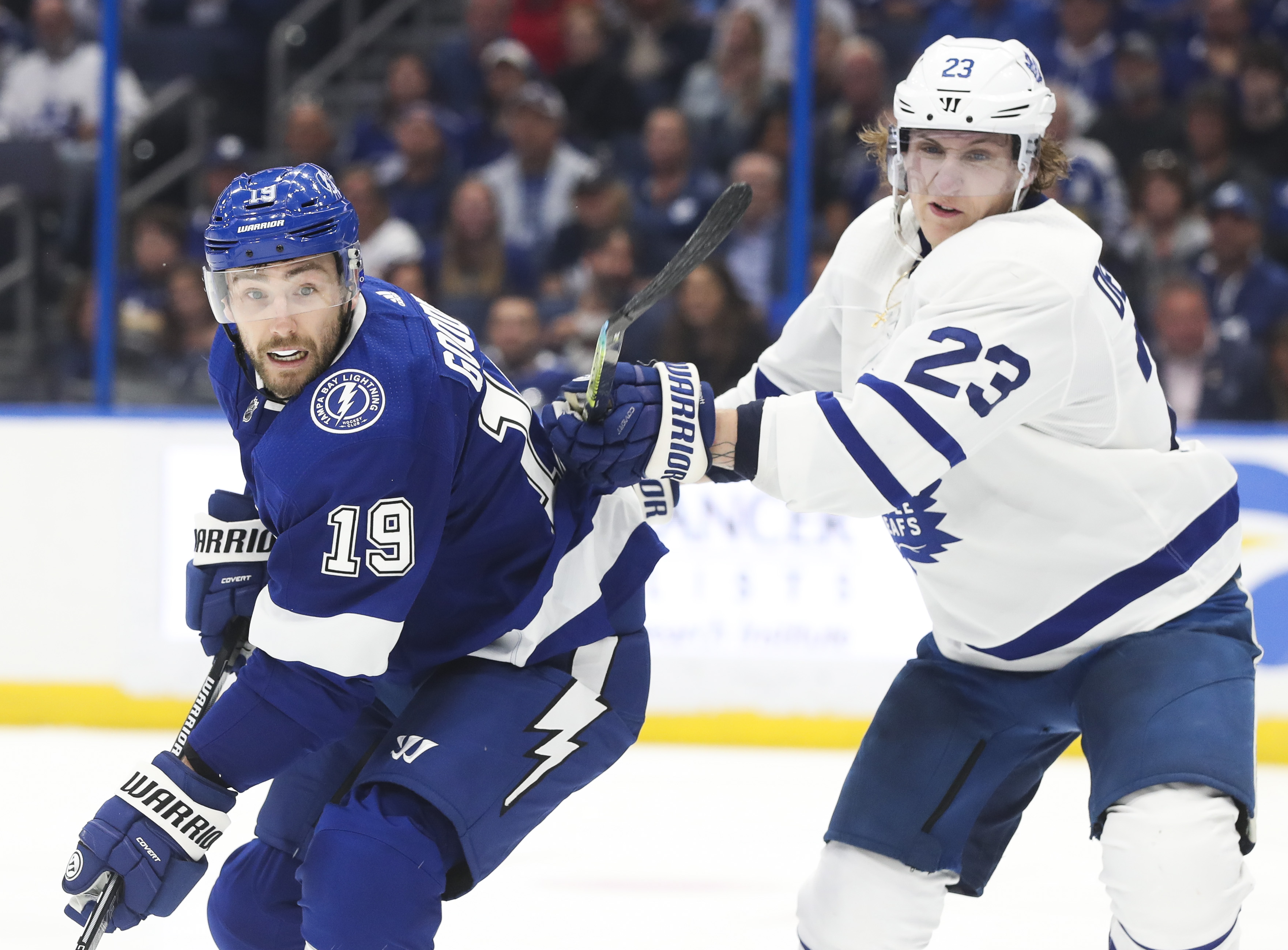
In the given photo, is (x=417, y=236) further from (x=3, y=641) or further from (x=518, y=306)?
(x=3, y=641)

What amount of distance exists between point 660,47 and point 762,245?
123cm

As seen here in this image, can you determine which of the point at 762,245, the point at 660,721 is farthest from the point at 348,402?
the point at 762,245

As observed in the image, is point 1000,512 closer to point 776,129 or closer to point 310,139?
point 776,129

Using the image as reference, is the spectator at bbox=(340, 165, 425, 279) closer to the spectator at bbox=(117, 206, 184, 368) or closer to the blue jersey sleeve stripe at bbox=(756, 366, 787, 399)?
the spectator at bbox=(117, 206, 184, 368)

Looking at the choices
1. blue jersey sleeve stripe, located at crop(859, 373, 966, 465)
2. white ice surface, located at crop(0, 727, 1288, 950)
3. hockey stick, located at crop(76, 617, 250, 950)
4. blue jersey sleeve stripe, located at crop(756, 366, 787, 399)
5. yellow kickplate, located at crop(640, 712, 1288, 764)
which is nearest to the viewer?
blue jersey sleeve stripe, located at crop(859, 373, 966, 465)

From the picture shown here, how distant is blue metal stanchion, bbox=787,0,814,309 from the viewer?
4.78m

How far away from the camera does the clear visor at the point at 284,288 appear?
2016 millimetres

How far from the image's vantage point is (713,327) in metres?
4.68

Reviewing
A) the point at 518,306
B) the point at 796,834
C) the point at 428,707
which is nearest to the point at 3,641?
the point at 518,306

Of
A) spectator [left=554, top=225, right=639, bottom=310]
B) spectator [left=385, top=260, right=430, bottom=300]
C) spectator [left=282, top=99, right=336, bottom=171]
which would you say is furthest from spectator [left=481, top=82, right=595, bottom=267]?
spectator [left=282, top=99, right=336, bottom=171]

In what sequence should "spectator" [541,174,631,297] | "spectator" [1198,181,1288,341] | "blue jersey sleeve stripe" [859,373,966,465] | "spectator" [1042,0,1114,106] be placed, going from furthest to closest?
"spectator" [1042,0,1114,106] < "spectator" [541,174,631,297] < "spectator" [1198,181,1288,341] < "blue jersey sleeve stripe" [859,373,966,465]

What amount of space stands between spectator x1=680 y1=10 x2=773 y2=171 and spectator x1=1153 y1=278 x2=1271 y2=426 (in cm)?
143

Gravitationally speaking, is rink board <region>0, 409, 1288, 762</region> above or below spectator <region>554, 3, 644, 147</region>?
below

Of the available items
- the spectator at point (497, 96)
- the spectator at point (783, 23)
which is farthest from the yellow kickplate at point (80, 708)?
the spectator at point (783, 23)
